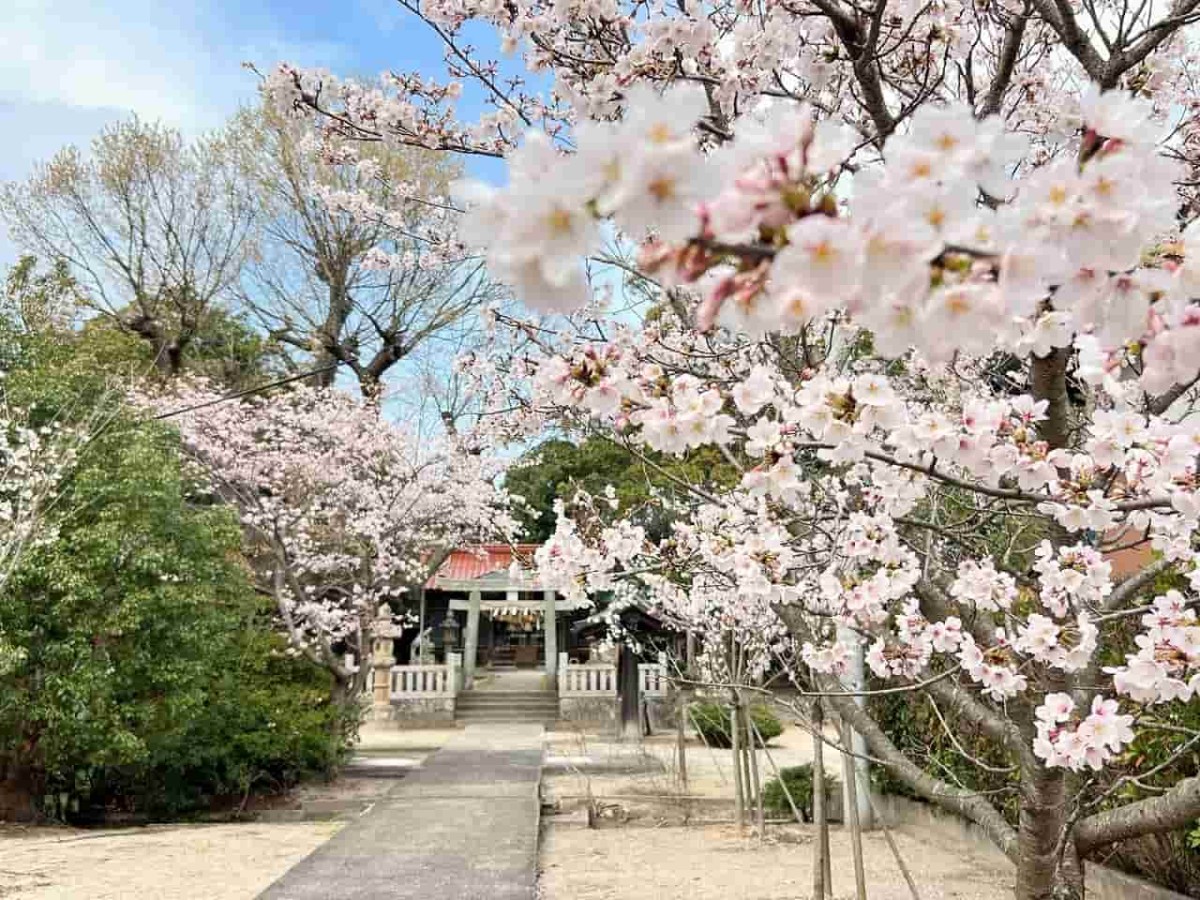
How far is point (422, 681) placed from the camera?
14891 millimetres

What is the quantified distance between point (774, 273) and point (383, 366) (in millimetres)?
15060

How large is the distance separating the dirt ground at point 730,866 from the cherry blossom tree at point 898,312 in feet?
2.10

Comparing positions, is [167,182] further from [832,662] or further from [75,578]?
[832,662]

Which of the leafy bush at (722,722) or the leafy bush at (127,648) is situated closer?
the leafy bush at (127,648)

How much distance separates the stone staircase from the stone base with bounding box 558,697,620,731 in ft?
1.02

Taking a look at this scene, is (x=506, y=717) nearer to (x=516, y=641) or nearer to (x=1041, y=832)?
(x=516, y=641)

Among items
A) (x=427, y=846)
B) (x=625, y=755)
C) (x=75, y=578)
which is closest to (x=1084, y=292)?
(x=427, y=846)

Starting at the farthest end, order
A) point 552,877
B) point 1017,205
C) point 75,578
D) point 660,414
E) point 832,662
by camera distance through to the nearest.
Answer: point 75,578, point 552,877, point 832,662, point 660,414, point 1017,205

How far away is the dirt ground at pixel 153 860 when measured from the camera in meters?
5.12

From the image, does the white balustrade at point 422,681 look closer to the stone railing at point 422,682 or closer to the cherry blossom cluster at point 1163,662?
the stone railing at point 422,682

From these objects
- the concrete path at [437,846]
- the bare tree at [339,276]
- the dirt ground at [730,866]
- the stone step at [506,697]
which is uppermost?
the bare tree at [339,276]

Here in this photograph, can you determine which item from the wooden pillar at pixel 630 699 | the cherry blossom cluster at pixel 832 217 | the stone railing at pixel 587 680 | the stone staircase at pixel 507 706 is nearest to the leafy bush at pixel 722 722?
the wooden pillar at pixel 630 699

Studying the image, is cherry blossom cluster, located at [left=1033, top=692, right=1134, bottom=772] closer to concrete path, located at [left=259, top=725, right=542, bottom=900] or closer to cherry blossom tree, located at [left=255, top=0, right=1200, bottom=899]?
cherry blossom tree, located at [left=255, top=0, right=1200, bottom=899]

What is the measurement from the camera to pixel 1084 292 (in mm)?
930
